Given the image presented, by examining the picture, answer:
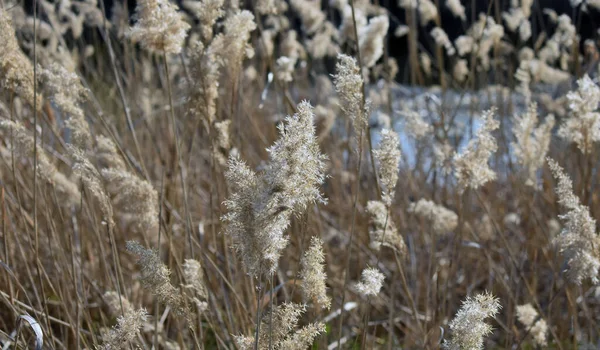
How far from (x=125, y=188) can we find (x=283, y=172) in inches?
21.6

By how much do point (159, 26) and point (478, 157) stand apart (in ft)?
2.26

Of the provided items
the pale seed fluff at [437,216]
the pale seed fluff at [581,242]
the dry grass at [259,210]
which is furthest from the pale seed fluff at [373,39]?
the pale seed fluff at [581,242]

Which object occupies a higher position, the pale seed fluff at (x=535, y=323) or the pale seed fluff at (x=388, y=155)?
the pale seed fluff at (x=388, y=155)

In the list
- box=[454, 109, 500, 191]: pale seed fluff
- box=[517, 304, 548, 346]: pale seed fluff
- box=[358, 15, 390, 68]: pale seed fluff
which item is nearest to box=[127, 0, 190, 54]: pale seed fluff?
box=[454, 109, 500, 191]: pale seed fluff

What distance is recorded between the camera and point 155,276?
109 cm

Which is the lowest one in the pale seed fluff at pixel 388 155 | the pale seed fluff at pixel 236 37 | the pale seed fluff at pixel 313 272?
the pale seed fluff at pixel 313 272

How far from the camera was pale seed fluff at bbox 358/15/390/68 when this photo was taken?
75.7 inches

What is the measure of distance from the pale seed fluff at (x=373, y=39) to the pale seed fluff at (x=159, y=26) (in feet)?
2.37

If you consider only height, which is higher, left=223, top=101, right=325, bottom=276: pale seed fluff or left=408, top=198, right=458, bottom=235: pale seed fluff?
left=408, top=198, right=458, bottom=235: pale seed fluff

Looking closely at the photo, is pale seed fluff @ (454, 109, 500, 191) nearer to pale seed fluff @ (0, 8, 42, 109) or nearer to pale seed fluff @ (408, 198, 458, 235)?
pale seed fluff @ (408, 198, 458, 235)

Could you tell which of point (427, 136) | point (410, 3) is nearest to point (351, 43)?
point (410, 3)

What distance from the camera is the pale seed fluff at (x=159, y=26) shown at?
1.30m

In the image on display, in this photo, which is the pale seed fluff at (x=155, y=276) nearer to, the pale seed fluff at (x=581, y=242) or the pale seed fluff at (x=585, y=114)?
the pale seed fluff at (x=581, y=242)

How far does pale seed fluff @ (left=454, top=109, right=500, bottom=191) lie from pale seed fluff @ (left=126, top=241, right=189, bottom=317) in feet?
2.19
